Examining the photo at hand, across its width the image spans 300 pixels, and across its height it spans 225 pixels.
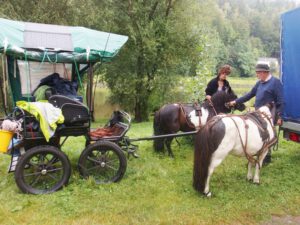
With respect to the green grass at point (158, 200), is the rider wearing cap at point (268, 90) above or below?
above

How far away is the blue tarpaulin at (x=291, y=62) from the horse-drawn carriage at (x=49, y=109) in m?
3.15

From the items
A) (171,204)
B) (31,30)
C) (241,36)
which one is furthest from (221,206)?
(241,36)

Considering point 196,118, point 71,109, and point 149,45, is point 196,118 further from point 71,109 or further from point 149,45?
point 149,45

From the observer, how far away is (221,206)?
4.34m

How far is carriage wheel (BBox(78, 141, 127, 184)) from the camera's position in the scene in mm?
4898

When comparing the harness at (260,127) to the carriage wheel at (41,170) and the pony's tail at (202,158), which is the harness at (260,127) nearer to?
the pony's tail at (202,158)

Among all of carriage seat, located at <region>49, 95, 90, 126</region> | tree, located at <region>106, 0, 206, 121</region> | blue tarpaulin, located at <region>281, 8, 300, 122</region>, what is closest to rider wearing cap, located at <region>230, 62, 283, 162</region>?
blue tarpaulin, located at <region>281, 8, 300, 122</region>

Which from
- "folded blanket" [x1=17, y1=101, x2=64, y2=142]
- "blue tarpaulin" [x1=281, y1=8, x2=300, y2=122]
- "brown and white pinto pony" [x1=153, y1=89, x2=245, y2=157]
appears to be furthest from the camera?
"brown and white pinto pony" [x1=153, y1=89, x2=245, y2=157]

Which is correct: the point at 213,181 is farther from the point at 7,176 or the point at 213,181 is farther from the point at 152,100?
the point at 152,100

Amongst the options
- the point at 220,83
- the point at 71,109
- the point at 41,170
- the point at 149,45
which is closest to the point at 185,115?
the point at 220,83

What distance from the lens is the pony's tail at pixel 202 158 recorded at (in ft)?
14.5

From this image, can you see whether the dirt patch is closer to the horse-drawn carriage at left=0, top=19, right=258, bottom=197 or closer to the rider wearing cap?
the rider wearing cap

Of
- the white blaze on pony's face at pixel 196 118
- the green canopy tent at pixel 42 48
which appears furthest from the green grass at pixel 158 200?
the green canopy tent at pixel 42 48

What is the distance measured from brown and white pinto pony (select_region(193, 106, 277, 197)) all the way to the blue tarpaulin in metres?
1.27
